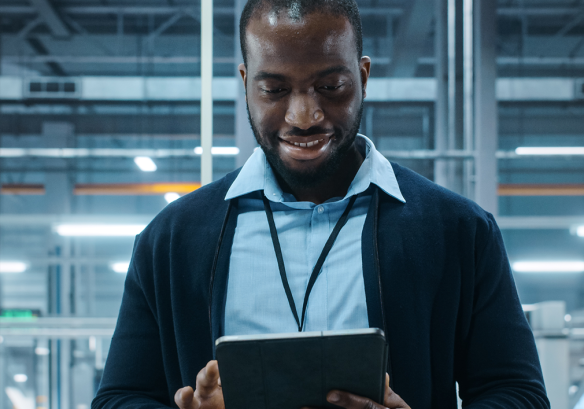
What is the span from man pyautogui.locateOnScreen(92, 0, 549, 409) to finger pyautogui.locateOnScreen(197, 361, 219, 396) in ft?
0.58

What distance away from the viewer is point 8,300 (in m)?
15.4

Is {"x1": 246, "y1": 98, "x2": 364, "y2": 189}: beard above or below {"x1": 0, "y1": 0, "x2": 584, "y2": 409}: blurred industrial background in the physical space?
below

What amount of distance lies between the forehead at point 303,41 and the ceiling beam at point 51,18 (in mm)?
8301

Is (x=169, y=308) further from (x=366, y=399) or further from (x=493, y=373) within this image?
(x=493, y=373)

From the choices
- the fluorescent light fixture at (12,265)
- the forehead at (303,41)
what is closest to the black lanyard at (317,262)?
the forehead at (303,41)

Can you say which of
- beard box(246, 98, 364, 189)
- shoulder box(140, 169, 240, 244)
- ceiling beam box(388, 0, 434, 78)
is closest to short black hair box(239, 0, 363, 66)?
beard box(246, 98, 364, 189)

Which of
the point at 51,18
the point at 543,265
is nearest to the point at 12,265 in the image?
the point at 51,18

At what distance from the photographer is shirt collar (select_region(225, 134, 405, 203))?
914 millimetres

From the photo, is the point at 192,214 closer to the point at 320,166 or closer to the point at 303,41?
the point at 320,166

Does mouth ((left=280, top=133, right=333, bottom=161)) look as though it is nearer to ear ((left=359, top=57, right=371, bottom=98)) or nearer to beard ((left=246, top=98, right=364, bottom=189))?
beard ((left=246, top=98, right=364, bottom=189))

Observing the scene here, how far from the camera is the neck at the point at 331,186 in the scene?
0.96 m

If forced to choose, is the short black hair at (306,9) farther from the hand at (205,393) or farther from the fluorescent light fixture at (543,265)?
the fluorescent light fixture at (543,265)

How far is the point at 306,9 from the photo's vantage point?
2.69 ft

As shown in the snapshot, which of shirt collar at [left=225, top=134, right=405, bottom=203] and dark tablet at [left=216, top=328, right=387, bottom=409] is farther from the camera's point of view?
shirt collar at [left=225, top=134, right=405, bottom=203]
